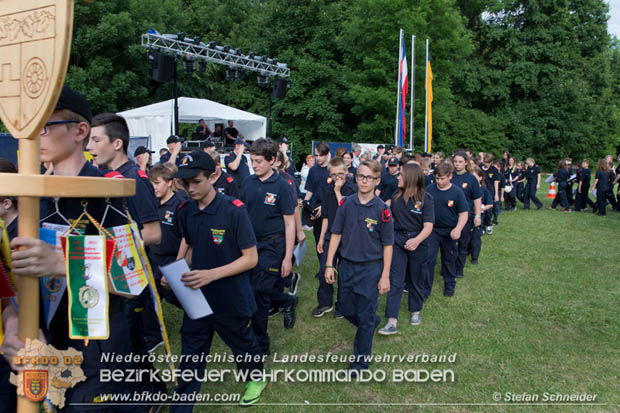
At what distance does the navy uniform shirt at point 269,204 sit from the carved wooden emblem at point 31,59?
3.34 metres

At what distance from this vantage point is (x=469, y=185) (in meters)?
7.54

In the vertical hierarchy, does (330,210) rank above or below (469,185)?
below

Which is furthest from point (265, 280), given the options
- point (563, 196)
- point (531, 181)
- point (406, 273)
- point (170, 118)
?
point (563, 196)

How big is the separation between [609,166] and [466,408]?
15.9m

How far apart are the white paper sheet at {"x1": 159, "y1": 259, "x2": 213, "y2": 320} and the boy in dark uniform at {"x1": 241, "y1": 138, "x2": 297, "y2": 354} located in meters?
1.42

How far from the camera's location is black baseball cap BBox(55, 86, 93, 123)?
1.83 metres

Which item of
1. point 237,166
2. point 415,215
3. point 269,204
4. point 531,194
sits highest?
point 237,166

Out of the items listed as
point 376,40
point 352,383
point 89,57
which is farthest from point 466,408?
point 376,40

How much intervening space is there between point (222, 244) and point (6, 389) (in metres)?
1.56

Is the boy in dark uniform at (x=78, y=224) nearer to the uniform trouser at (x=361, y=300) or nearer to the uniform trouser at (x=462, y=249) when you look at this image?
the uniform trouser at (x=361, y=300)

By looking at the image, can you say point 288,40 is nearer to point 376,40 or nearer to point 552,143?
point 376,40

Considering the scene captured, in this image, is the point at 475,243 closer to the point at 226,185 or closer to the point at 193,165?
the point at 226,185

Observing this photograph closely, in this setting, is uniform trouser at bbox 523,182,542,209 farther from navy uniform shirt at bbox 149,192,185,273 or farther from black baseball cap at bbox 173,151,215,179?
black baseball cap at bbox 173,151,215,179

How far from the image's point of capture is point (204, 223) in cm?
343
